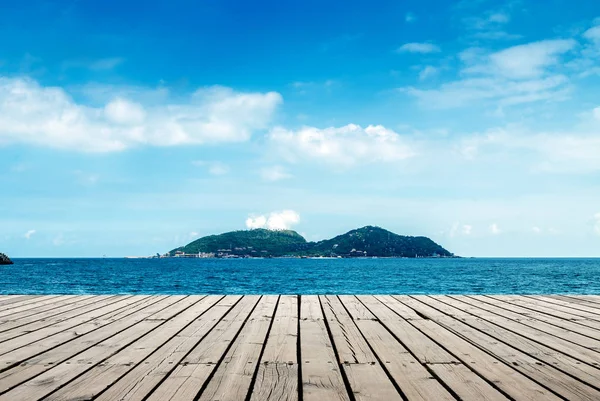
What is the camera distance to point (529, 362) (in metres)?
3.60

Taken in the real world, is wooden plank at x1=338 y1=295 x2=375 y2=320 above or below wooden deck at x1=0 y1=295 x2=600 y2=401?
above

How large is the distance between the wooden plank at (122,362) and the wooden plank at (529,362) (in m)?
2.76

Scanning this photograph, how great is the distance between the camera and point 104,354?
3.79m

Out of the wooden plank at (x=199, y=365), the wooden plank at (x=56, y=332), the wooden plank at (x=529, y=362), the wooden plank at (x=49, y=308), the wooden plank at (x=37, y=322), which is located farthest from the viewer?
the wooden plank at (x=49, y=308)

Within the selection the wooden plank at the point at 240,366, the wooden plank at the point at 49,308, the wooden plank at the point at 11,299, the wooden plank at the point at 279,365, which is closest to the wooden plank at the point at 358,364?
the wooden plank at the point at 279,365

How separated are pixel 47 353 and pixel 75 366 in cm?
62

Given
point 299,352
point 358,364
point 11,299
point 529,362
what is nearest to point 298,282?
point 11,299

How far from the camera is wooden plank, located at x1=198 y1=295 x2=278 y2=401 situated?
2.76 m

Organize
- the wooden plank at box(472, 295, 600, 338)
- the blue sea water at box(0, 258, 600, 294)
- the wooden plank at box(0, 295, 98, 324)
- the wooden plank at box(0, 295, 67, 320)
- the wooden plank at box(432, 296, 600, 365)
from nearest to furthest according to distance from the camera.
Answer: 1. the wooden plank at box(432, 296, 600, 365)
2. the wooden plank at box(472, 295, 600, 338)
3. the wooden plank at box(0, 295, 98, 324)
4. the wooden plank at box(0, 295, 67, 320)
5. the blue sea water at box(0, 258, 600, 294)

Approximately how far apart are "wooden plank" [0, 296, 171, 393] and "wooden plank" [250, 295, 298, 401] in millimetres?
1606

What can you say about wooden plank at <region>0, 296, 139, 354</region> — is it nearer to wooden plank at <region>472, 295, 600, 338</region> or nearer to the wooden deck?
the wooden deck

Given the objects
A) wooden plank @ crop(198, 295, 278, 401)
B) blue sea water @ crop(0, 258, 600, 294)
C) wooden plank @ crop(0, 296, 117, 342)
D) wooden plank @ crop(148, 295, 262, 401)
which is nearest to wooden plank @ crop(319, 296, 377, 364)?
wooden plank @ crop(198, 295, 278, 401)

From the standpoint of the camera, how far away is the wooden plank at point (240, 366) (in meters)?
2.76

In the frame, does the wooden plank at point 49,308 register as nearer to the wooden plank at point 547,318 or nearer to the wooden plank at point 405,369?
the wooden plank at point 405,369
